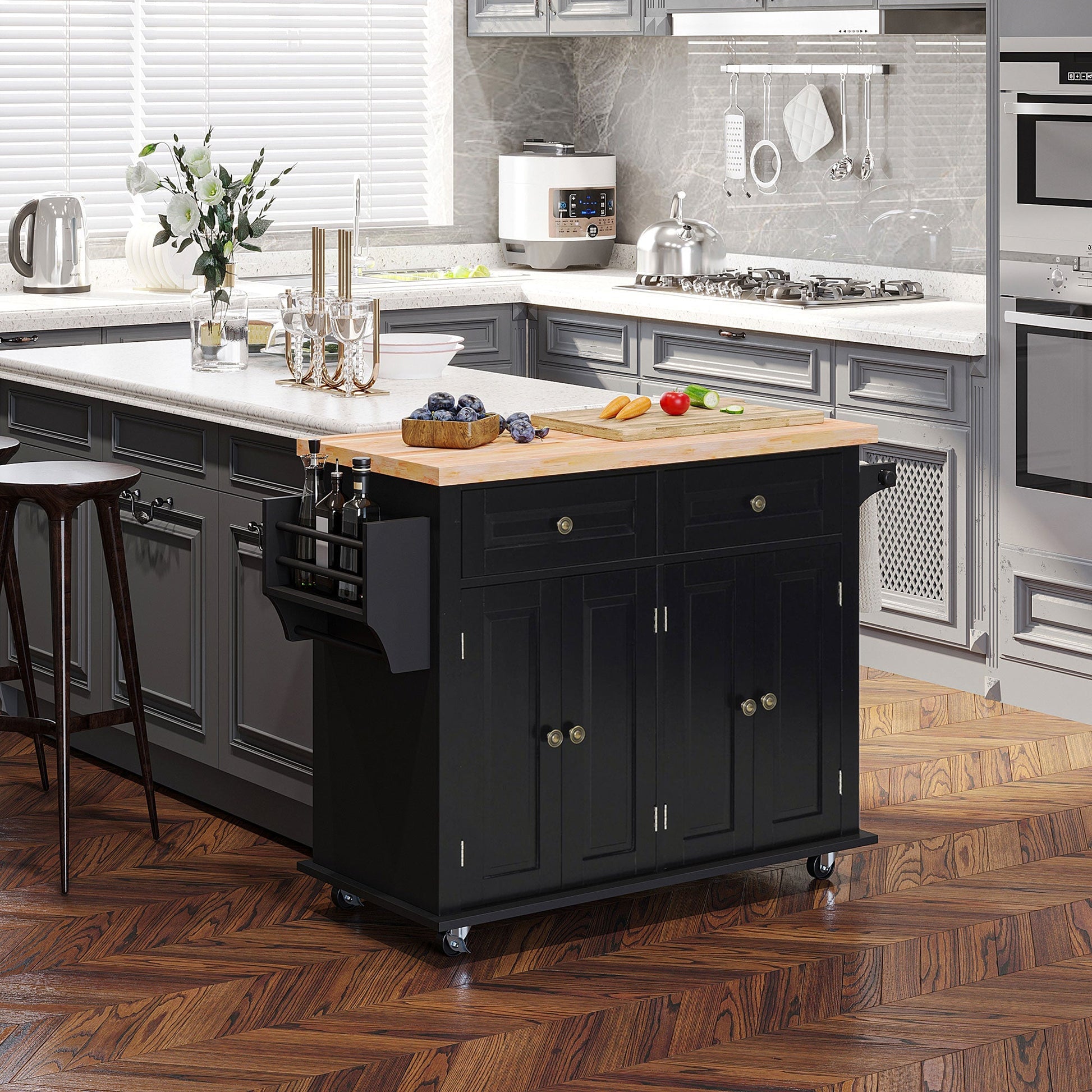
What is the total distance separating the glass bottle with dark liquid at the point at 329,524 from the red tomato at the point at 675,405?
0.63 m

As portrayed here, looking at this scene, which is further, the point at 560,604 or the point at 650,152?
the point at 650,152

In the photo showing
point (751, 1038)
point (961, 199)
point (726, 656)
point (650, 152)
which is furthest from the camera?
point (650, 152)

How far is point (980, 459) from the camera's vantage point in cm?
463

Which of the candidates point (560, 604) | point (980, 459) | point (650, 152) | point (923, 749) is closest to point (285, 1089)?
point (560, 604)

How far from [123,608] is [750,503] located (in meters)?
1.30

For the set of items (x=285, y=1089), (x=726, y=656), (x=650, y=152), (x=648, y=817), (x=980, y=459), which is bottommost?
(x=285, y=1089)

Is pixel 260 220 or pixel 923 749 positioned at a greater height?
pixel 260 220

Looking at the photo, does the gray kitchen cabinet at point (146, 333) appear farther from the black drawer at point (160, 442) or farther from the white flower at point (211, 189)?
the white flower at point (211, 189)

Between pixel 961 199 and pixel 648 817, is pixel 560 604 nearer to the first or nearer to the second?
pixel 648 817

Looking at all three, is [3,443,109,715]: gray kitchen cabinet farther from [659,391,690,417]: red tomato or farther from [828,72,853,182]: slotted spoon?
[828,72,853,182]: slotted spoon

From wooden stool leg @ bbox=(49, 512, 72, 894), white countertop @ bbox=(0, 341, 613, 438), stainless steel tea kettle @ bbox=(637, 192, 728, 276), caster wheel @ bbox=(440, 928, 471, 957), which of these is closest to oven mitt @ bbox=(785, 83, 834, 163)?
stainless steel tea kettle @ bbox=(637, 192, 728, 276)

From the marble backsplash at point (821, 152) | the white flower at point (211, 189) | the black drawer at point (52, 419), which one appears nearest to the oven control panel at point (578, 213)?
the marble backsplash at point (821, 152)

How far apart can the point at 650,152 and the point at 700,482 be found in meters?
3.54

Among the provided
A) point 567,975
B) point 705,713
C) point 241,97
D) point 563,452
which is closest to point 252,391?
point 563,452
